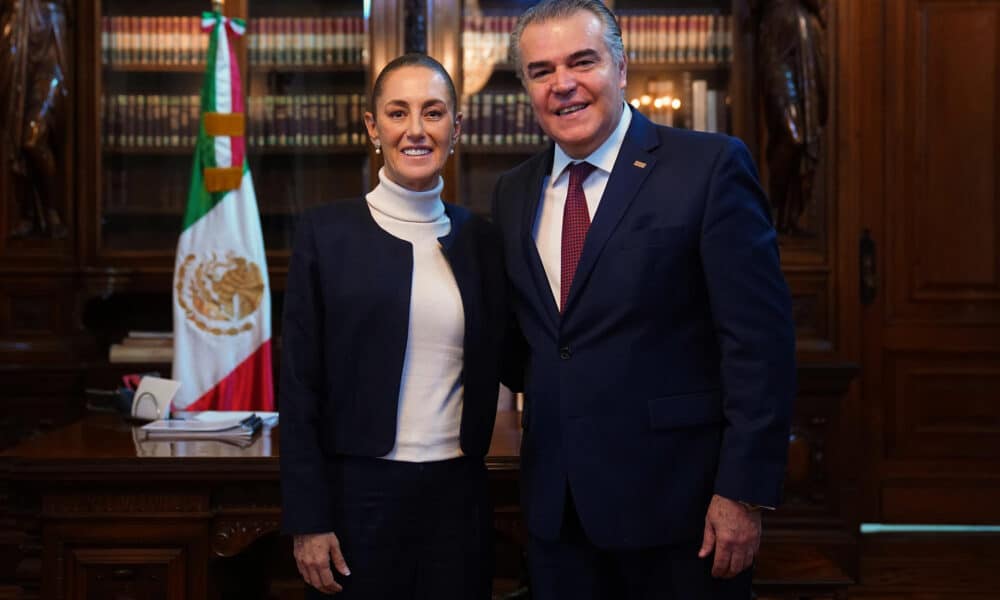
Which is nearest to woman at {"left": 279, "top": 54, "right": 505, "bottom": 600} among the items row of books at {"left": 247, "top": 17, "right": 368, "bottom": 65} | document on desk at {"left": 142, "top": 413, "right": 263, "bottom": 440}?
document on desk at {"left": 142, "top": 413, "right": 263, "bottom": 440}

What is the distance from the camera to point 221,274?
3.83 m

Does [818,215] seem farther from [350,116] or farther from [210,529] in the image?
[210,529]

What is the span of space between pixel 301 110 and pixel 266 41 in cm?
32

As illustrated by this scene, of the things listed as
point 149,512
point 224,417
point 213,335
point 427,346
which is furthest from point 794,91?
point 149,512

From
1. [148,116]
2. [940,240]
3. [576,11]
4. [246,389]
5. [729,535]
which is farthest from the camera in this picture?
[148,116]

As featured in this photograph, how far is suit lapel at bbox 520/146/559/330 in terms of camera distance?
1.62m

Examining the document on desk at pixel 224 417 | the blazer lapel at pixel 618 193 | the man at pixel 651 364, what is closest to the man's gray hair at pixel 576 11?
the man at pixel 651 364

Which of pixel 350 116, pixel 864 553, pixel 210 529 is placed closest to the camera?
pixel 210 529

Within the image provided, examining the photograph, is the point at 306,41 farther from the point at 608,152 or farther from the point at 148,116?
the point at 608,152

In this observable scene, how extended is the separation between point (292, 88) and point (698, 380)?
10.6 ft

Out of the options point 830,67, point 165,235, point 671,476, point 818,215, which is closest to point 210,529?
point 671,476

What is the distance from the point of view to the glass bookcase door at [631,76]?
4281 millimetres

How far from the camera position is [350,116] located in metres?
4.41

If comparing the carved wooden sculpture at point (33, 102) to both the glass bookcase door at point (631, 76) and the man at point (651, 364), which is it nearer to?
the glass bookcase door at point (631, 76)
